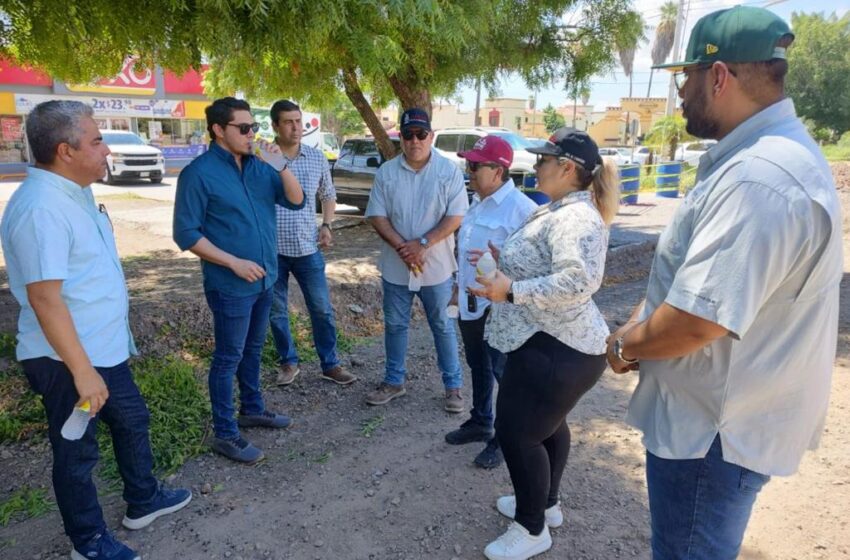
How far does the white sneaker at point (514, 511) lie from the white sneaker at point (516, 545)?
A: 0.60 feet

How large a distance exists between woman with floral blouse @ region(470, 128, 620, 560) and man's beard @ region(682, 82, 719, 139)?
66 cm

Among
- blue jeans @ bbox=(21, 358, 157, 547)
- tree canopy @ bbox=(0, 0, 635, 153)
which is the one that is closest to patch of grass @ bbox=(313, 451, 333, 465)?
blue jeans @ bbox=(21, 358, 157, 547)

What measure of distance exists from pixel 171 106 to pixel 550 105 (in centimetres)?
5268

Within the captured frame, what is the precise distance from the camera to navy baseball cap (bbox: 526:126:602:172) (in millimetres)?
2344

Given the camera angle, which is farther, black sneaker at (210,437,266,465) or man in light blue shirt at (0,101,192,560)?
black sneaker at (210,437,266,465)

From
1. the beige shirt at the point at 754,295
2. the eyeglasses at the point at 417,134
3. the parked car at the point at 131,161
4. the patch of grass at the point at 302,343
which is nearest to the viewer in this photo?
the beige shirt at the point at 754,295

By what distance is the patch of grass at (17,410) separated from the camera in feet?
11.9

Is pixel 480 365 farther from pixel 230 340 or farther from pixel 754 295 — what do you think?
pixel 754 295

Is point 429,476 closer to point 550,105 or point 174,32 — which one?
point 174,32

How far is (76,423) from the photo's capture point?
7.69 ft

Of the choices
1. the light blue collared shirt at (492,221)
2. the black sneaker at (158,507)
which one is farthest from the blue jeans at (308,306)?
the black sneaker at (158,507)

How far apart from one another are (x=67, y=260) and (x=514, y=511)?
7.34ft

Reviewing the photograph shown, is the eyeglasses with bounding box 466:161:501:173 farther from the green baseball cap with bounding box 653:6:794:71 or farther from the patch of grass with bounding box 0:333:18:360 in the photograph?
the patch of grass with bounding box 0:333:18:360

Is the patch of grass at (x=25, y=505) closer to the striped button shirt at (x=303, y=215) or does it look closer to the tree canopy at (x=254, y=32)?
the striped button shirt at (x=303, y=215)
